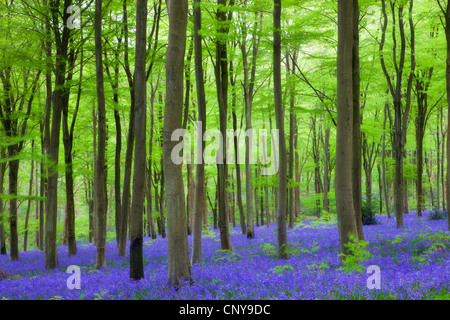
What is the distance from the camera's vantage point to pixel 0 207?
16.0m

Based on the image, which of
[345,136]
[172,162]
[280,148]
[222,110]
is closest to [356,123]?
[345,136]

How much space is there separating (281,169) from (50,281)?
7338 mm

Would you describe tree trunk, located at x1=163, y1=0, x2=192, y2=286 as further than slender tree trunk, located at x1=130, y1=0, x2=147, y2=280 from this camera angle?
No

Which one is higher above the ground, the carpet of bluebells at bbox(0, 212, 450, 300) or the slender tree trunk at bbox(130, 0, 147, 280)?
the slender tree trunk at bbox(130, 0, 147, 280)

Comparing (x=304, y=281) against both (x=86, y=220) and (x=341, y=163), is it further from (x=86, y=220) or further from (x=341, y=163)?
(x=86, y=220)

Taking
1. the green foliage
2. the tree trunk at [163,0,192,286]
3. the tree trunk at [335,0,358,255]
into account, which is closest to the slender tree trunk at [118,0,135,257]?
the tree trunk at [163,0,192,286]

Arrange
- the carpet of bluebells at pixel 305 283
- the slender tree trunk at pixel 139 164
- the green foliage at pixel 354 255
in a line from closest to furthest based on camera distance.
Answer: the carpet of bluebells at pixel 305 283, the green foliage at pixel 354 255, the slender tree trunk at pixel 139 164

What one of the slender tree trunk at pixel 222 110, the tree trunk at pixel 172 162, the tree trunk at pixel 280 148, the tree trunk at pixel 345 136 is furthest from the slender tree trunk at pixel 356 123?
the tree trunk at pixel 172 162

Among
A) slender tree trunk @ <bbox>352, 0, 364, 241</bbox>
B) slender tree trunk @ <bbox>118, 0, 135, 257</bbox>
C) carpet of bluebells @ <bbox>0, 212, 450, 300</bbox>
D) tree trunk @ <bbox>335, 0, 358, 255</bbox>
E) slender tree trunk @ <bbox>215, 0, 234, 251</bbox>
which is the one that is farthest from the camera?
slender tree trunk @ <bbox>118, 0, 135, 257</bbox>

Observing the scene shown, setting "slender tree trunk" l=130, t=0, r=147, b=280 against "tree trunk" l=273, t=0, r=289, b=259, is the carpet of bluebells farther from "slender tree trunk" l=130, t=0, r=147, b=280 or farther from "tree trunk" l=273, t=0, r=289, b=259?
"tree trunk" l=273, t=0, r=289, b=259

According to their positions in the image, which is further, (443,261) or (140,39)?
(140,39)

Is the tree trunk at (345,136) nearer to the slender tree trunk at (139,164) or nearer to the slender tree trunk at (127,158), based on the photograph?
the slender tree trunk at (139,164)
